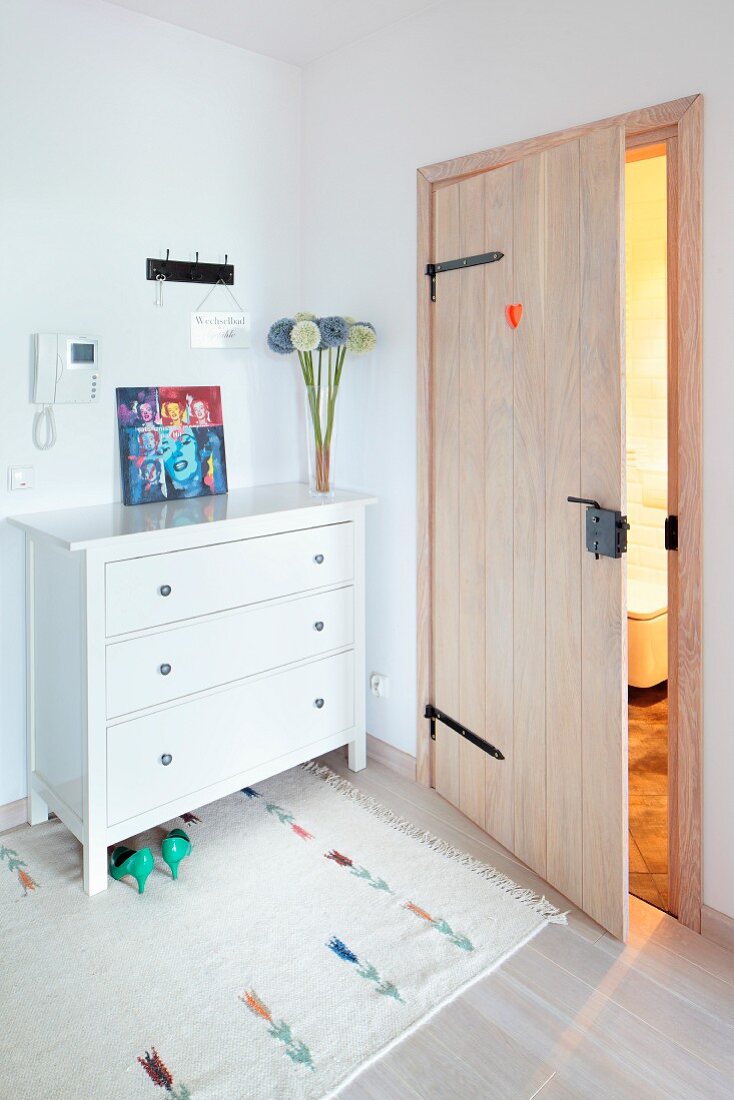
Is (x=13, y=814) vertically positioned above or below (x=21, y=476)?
below

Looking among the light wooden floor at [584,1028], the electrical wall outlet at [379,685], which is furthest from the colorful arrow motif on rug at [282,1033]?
the electrical wall outlet at [379,685]

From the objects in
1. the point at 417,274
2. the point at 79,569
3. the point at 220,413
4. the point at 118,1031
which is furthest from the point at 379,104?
the point at 118,1031

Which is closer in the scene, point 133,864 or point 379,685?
point 133,864

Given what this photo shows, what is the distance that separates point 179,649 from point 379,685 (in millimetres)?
924

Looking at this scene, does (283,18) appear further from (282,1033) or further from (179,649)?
(282,1033)

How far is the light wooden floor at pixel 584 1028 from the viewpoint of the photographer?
1.63 metres

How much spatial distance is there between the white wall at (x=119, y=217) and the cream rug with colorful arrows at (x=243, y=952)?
0.63m

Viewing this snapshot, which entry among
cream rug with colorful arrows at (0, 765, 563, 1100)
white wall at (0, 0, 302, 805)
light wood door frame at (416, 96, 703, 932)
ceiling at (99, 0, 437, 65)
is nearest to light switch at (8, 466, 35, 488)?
white wall at (0, 0, 302, 805)

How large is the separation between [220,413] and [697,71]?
5.87 ft

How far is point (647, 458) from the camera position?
12.6ft

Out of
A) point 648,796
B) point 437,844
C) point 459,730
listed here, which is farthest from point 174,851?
point 648,796

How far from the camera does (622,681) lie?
78.7 inches

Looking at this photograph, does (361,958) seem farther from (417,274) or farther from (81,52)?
(81,52)

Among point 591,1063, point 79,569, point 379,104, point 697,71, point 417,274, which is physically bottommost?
point 591,1063
